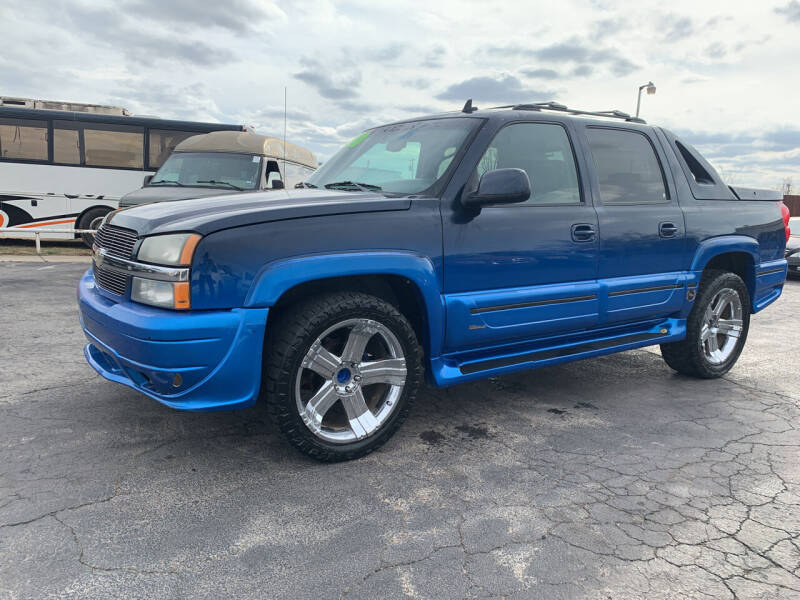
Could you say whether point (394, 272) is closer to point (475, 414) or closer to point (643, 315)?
point (475, 414)

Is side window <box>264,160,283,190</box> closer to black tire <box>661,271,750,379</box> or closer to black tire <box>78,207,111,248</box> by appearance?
black tire <box>78,207,111,248</box>

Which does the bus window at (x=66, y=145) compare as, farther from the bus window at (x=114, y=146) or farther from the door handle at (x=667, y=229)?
the door handle at (x=667, y=229)

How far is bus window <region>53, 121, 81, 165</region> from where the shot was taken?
547 inches

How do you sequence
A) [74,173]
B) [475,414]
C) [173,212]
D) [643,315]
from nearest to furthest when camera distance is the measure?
[173,212] < [475,414] < [643,315] < [74,173]

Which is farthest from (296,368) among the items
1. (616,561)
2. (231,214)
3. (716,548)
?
(716,548)

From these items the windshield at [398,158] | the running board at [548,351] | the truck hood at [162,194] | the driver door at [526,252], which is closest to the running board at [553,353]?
A: the running board at [548,351]

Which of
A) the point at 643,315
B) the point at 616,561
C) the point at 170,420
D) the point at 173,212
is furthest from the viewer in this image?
the point at 643,315

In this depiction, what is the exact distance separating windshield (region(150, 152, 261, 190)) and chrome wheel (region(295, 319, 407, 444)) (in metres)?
6.75

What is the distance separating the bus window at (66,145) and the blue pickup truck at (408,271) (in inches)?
473

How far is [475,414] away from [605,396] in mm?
1092

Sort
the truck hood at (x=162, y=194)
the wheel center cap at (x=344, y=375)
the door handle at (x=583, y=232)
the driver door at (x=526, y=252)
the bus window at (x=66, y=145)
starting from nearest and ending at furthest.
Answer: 1. the wheel center cap at (x=344, y=375)
2. the driver door at (x=526, y=252)
3. the door handle at (x=583, y=232)
4. the truck hood at (x=162, y=194)
5. the bus window at (x=66, y=145)

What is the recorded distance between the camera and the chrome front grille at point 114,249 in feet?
9.90

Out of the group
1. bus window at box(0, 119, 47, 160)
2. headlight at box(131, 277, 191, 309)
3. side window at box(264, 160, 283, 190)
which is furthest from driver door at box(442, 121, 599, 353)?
bus window at box(0, 119, 47, 160)

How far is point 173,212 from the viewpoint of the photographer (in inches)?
121
